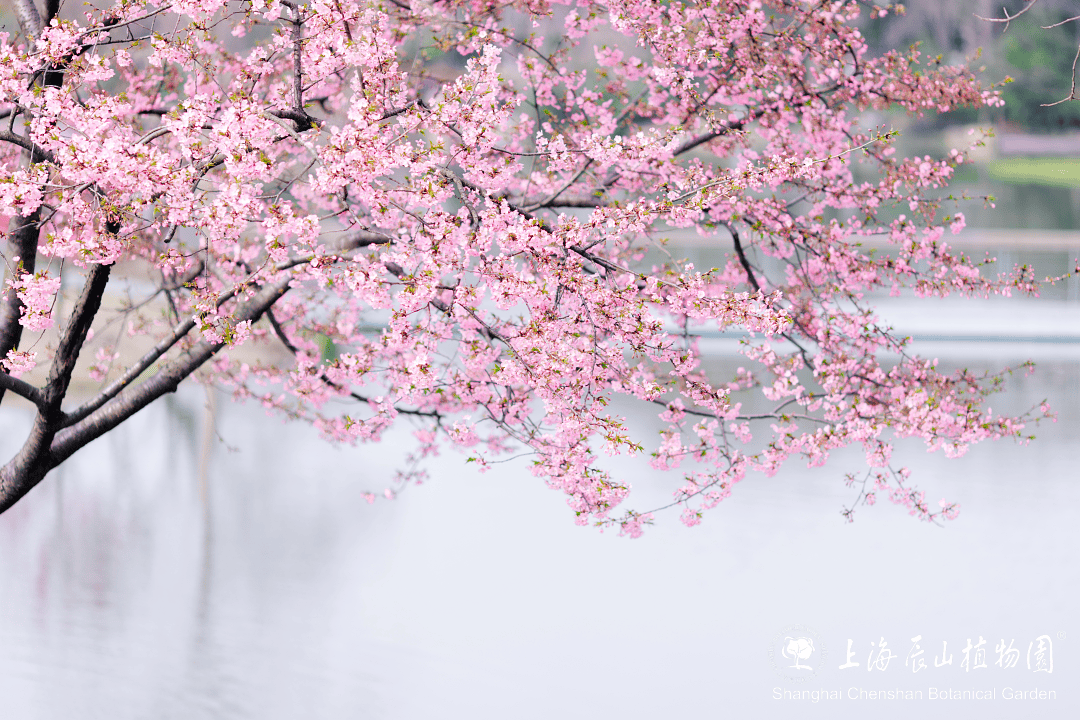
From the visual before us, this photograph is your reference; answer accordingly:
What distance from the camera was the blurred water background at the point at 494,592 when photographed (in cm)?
725

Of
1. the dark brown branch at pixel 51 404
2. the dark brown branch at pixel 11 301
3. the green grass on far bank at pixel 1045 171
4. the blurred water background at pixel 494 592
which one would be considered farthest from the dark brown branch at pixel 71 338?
the green grass on far bank at pixel 1045 171

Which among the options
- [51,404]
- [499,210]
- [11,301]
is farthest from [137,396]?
[499,210]

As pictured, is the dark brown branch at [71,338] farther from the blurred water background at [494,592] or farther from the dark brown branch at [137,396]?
the blurred water background at [494,592]

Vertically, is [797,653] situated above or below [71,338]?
below

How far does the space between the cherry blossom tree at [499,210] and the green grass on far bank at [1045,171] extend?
45.1 meters

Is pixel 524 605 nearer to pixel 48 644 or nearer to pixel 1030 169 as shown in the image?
pixel 48 644

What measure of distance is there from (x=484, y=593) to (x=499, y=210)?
6.04 metres

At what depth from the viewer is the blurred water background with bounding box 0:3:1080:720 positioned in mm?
7246

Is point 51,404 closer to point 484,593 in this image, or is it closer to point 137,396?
point 137,396

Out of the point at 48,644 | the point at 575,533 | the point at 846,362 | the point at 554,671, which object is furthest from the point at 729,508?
the point at 48,644

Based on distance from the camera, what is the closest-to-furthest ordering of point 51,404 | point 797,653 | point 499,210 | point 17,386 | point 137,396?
1. point 499,210
2. point 17,386
3. point 51,404
4. point 137,396
5. point 797,653

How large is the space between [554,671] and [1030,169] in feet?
151

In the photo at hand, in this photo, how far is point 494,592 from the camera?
30.2ft

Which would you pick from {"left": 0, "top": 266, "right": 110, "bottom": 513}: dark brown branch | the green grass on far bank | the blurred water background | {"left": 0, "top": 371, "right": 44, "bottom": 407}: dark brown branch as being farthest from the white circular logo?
the green grass on far bank
